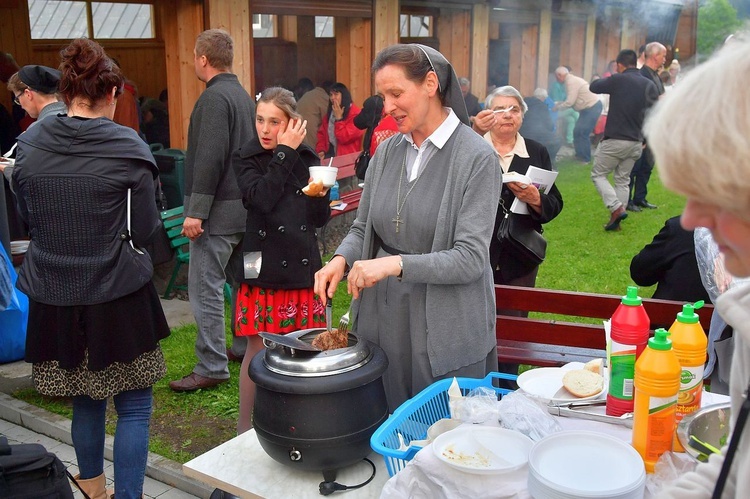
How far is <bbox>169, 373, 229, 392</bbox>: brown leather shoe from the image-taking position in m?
4.79

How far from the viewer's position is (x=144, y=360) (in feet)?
10.9

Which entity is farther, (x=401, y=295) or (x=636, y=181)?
(x=636, y=181)

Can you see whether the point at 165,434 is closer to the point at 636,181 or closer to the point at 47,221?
the point at 47,221

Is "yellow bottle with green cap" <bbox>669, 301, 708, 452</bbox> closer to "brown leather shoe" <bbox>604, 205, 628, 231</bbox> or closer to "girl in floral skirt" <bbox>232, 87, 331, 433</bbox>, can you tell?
"girl in floral skirt" <bbox>232, 87, 331, 433</bbox>

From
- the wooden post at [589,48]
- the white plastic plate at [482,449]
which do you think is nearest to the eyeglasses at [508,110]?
the white plastic plate at [482,449]

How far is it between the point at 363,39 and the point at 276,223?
7.02m

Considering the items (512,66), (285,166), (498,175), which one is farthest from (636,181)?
(498,175)

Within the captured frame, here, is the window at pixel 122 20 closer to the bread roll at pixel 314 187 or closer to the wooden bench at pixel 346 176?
the wooden bench at pixel 346 176

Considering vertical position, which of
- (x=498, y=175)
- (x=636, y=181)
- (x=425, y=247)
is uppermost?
(x=498, y=175)

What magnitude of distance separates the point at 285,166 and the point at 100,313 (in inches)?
44.6

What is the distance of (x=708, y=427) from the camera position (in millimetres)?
1898

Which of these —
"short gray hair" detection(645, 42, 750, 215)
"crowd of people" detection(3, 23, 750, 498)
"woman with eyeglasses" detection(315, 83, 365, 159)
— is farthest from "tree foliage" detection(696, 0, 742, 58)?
"short gray hair" detection(645, 42, 750, 215)

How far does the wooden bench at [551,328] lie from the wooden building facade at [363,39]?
189 inches

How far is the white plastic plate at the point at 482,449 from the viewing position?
193cm
